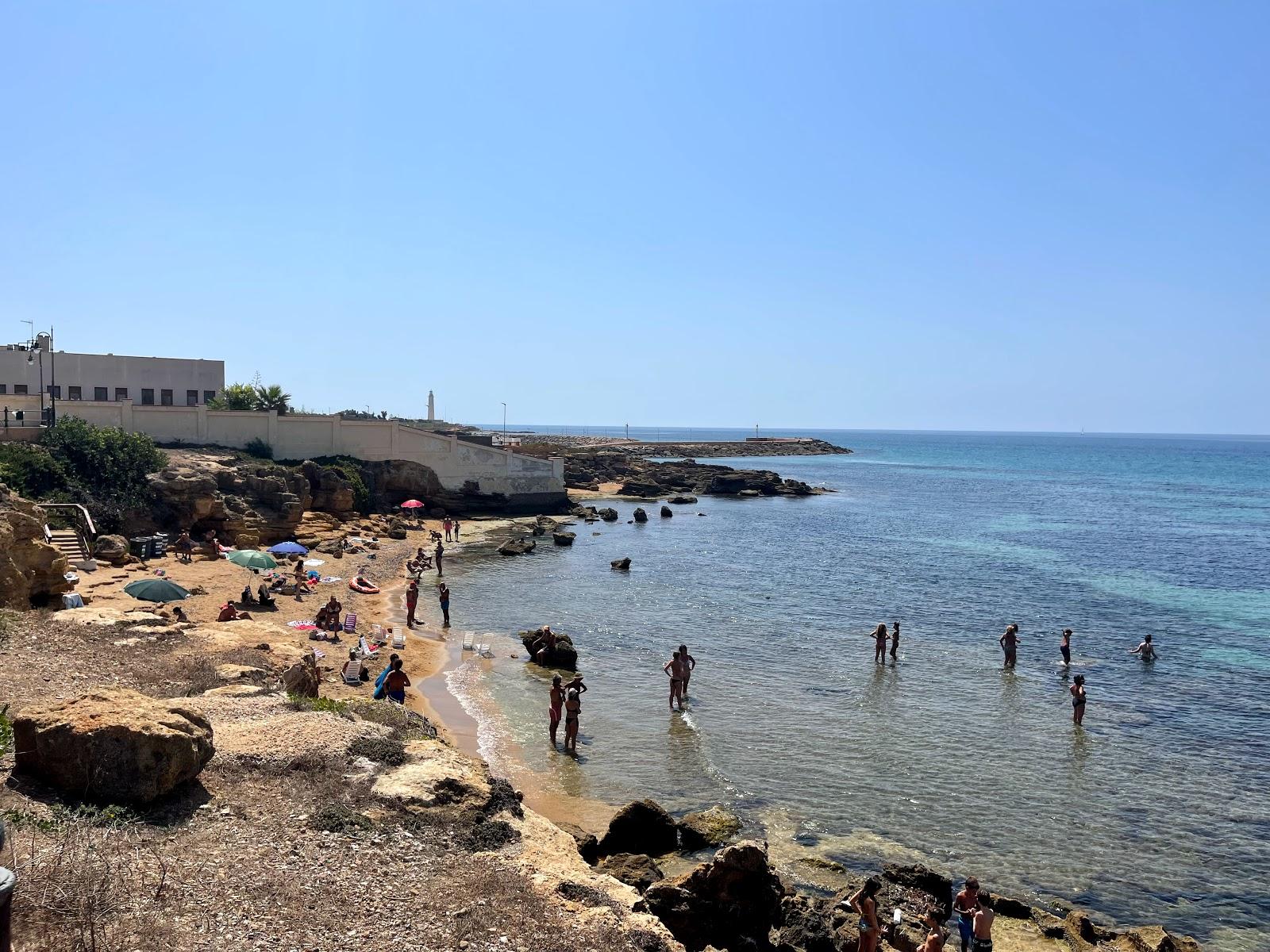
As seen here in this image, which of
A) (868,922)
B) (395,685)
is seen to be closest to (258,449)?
(395,685)

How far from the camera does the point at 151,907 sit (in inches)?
303

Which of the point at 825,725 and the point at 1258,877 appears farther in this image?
the point at 825,725

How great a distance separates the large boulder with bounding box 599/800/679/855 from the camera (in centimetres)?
1327

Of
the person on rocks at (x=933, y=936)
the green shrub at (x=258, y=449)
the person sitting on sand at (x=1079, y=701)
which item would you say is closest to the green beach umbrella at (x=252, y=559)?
the person on rocks at (x=933, y=936)

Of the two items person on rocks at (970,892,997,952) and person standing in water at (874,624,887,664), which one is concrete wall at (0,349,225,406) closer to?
person standing in water at (874,624,887,664)

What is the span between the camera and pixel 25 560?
19891 millimetres

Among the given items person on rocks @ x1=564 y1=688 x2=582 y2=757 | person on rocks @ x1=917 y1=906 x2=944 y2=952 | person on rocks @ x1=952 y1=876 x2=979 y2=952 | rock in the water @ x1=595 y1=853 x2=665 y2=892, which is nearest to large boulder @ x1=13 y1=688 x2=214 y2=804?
rock in the water @ x1=595 y1=853 x2=665 y2=892

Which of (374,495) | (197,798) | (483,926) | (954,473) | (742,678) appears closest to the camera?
(483,926)

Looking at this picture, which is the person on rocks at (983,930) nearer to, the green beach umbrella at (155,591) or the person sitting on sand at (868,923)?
the person sitting on sand at (868,923)

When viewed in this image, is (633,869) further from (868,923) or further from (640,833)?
(868,923)

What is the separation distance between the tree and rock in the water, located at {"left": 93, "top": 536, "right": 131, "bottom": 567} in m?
22.6

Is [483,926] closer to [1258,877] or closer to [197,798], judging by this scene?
[197,798]

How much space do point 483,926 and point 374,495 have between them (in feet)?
150

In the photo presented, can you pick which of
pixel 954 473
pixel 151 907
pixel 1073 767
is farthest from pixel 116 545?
pixel 954 473
